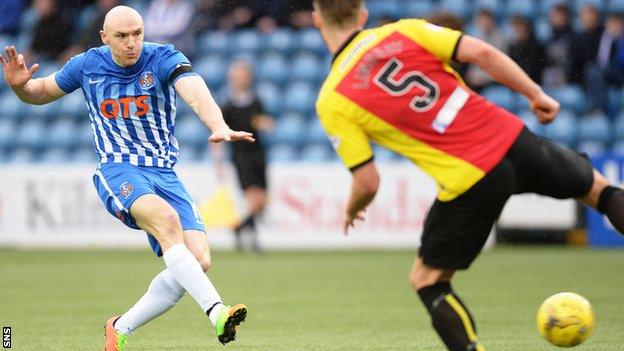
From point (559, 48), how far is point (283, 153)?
14.1 ft

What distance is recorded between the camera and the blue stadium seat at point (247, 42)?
1939cm

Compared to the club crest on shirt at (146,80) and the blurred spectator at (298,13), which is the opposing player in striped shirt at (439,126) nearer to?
the club crest on shirt at (146,80)

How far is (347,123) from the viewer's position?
5176 mm

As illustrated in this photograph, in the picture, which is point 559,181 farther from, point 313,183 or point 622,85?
point 622,85

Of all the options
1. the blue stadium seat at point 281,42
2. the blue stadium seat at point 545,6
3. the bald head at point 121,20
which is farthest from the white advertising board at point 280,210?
the bald head at point 121,20

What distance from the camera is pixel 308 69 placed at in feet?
61.9

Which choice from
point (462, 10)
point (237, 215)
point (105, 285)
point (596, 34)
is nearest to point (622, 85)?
point (596, 34)

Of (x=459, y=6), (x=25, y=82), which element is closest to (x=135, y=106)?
(x=25, y=82)

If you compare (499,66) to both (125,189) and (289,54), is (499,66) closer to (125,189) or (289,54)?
(125,189)

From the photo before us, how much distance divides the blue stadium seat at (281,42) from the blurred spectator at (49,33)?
11.2 feet

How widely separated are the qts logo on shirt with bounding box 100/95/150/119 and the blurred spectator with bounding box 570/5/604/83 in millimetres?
10321

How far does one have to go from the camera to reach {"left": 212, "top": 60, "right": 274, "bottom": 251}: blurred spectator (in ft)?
50.4

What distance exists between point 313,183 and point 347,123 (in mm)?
10393

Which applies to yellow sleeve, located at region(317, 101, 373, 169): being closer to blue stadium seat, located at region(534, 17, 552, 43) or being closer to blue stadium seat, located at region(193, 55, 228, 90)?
blue stadium seat, located at region(534, 17, 552, 43)
